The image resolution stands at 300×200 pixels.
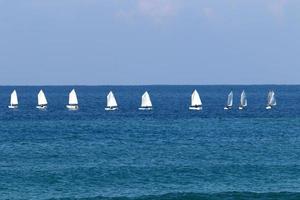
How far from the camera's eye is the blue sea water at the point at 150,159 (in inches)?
2650

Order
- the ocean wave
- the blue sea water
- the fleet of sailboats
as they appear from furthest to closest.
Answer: the fleet of sailboats < the blue sea water < the ocean wave

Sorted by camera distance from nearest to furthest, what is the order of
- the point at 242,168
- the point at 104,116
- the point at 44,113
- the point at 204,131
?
the point at 242,168 < the point at 204,131 < the point at 104,116 < the point at 44,113

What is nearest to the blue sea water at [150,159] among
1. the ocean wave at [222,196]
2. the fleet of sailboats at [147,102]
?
the ocean wave at [222,196]

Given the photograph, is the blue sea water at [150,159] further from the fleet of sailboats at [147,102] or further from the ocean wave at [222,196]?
the fleet of sailboats at [147,102]

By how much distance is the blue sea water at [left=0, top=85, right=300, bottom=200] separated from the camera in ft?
221

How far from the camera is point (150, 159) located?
3410 inches

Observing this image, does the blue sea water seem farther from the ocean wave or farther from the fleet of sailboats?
the fleet of sailboats

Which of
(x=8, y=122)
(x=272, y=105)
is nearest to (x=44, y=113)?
(x=8, y=122)

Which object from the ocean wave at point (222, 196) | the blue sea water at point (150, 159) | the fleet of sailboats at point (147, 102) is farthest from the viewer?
the fleet of sailboats at point (147, 102)

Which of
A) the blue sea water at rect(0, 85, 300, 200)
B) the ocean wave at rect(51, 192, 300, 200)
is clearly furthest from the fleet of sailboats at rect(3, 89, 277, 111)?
the ocean wave at rect(51, 192, 300, 200)

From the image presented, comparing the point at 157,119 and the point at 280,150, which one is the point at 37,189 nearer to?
the point at 280,150

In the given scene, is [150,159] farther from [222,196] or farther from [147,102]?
[147,102]

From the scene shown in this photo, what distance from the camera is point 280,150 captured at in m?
93.9

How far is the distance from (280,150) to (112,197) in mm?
34230
